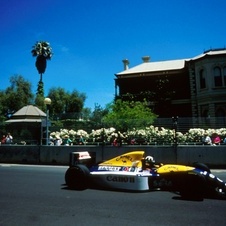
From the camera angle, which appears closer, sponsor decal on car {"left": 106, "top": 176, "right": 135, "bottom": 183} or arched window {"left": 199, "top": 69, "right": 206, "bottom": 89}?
sponsor decal on car {"left": 106, "top": 176, "right": 135, "bottom": 183}

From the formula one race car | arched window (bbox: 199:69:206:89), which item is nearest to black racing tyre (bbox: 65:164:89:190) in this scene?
the formula one race car

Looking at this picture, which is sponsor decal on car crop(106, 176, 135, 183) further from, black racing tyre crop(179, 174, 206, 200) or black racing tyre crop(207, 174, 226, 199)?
black racing tyre crop(207, 174, 226, 199)

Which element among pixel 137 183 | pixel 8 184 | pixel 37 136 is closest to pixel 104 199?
pixel 137 183

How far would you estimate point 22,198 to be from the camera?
261 inches

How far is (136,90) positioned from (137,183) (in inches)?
1128

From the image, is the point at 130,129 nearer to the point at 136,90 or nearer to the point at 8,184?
the point at 8,184

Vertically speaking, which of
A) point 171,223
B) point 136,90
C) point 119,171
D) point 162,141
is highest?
point 136,90

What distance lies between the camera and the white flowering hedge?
47.5ft

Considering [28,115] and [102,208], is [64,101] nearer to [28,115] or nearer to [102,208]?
[28,115]

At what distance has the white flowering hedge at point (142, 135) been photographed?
1449cm

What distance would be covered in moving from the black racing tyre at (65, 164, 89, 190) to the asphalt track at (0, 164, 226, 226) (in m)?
0.28

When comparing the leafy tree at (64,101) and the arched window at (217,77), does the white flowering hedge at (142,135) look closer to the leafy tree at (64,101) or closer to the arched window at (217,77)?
the arched window at (217,77)

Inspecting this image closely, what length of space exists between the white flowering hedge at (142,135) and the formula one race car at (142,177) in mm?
7055

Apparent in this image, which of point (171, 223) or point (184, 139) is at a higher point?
point (184, 139)
